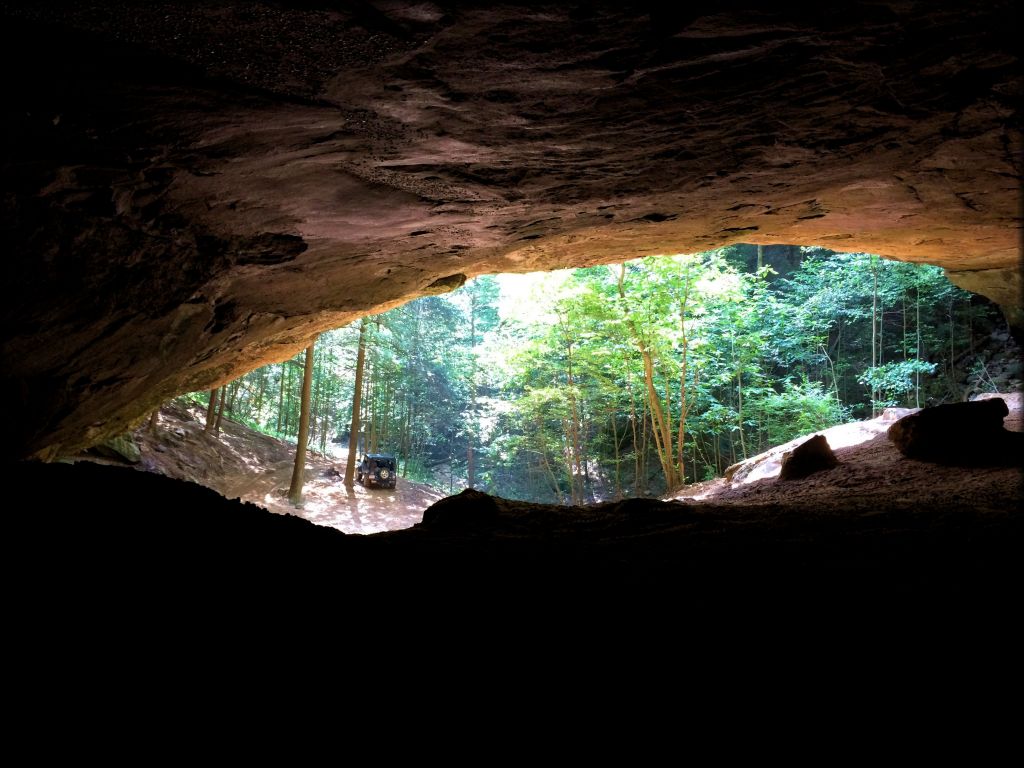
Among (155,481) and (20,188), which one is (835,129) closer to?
(155,481)

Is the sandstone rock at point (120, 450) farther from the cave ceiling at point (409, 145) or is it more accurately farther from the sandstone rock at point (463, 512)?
the sandstone rock at point (463, 512)

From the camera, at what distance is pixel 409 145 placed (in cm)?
411

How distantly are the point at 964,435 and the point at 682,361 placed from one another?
8305 millimetres

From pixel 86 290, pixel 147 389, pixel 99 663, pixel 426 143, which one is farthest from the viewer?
pixel 147 389

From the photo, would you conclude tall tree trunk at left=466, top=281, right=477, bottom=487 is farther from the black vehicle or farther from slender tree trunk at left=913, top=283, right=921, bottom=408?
slender tree trunk at left=913, top=283, right=921, bottom=408

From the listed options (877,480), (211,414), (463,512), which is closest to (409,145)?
(463,512)

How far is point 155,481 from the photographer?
8.61 ft

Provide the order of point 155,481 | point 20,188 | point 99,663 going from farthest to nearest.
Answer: point 20,188, point 155,481, point 99,663

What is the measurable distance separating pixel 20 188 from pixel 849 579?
5.71 m

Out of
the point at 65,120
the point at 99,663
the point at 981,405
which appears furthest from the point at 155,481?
the point at 981,405

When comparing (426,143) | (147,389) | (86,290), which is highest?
(426,143)

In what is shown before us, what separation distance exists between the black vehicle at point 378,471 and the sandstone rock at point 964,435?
17180 millimetres

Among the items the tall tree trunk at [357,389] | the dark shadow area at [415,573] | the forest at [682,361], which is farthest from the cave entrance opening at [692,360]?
the dark shadow area at [415,573]

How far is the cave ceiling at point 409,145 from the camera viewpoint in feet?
9.01
